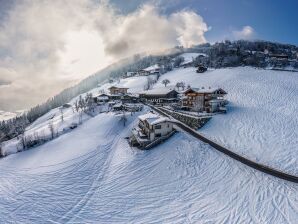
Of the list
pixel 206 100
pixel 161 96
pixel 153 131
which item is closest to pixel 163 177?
pixel 153 131

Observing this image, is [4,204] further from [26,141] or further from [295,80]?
[295,80]

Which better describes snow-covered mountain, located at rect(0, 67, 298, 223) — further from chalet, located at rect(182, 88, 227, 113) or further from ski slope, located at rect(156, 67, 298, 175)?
chalet, located at rect(182, 88, 227, 113)

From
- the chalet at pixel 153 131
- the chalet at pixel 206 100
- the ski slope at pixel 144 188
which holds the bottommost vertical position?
the ski slope at pixel 144 188

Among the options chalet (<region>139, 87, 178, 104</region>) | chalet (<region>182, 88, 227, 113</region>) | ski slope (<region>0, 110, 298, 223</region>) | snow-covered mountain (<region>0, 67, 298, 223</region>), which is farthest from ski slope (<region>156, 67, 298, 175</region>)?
chalet (<region>139, 87, 178, 104</region>)

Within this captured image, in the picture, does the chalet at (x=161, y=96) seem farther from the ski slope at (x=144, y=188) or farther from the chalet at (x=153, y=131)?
the ski slope at (x=144, y=188)

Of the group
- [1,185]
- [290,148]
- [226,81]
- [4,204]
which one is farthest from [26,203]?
[226,81]

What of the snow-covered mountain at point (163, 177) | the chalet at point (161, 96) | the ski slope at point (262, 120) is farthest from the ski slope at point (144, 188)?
the chalet at point (161, 96)
